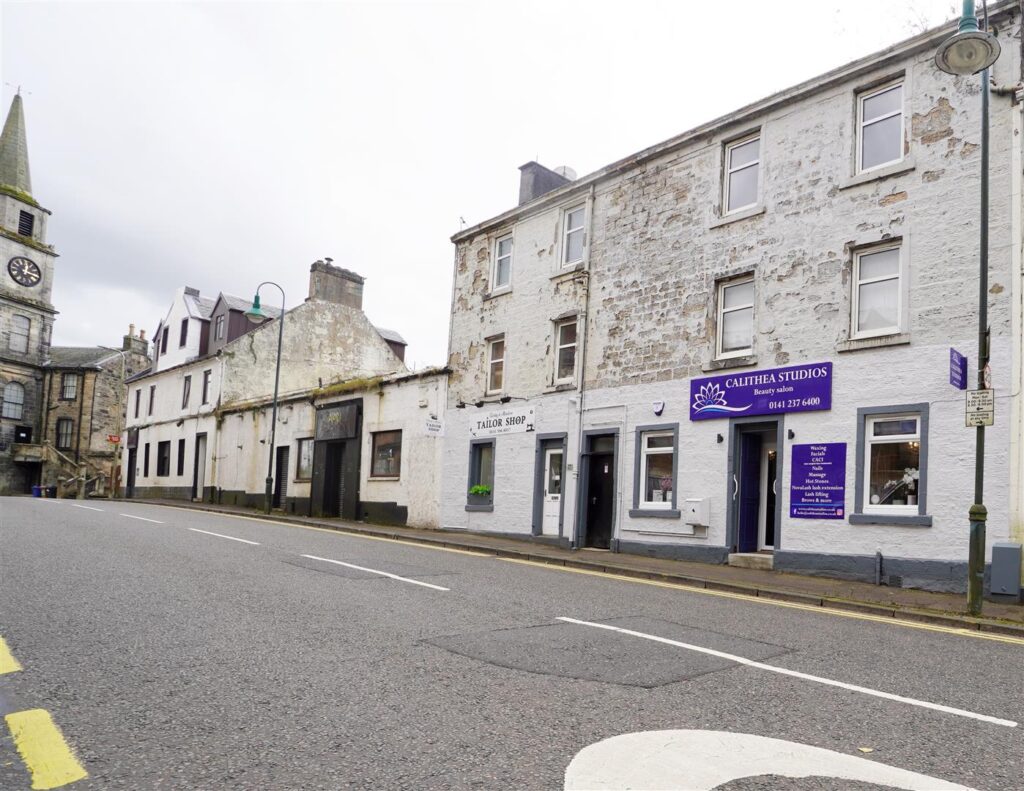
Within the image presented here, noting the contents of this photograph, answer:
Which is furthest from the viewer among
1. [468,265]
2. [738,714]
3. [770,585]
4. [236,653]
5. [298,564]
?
[468,265]

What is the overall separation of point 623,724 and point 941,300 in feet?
36.3

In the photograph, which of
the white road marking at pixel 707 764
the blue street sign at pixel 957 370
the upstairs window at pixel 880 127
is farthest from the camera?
the upstairs window at pixel 880 127

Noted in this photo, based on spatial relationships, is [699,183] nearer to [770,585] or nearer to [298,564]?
[770,585]

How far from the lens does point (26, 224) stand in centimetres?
6216

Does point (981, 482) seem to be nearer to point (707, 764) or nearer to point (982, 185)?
point (982, 185)

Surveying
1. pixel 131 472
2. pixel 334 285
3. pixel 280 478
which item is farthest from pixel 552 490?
pixel 131 472

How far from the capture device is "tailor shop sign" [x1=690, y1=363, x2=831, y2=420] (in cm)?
1420

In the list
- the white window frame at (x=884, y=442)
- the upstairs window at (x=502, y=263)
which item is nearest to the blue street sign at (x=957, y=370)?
the white window frame at (x=884, y=442)

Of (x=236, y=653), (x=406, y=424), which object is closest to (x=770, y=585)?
(x=236, y=653)

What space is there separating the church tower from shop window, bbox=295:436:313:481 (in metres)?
38.7

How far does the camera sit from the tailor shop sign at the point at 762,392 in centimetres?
1420

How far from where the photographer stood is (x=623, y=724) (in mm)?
4465

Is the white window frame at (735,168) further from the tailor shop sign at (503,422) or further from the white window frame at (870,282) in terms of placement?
the tailor shop sign at (503,422)

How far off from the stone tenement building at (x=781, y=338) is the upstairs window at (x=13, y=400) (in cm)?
5251
